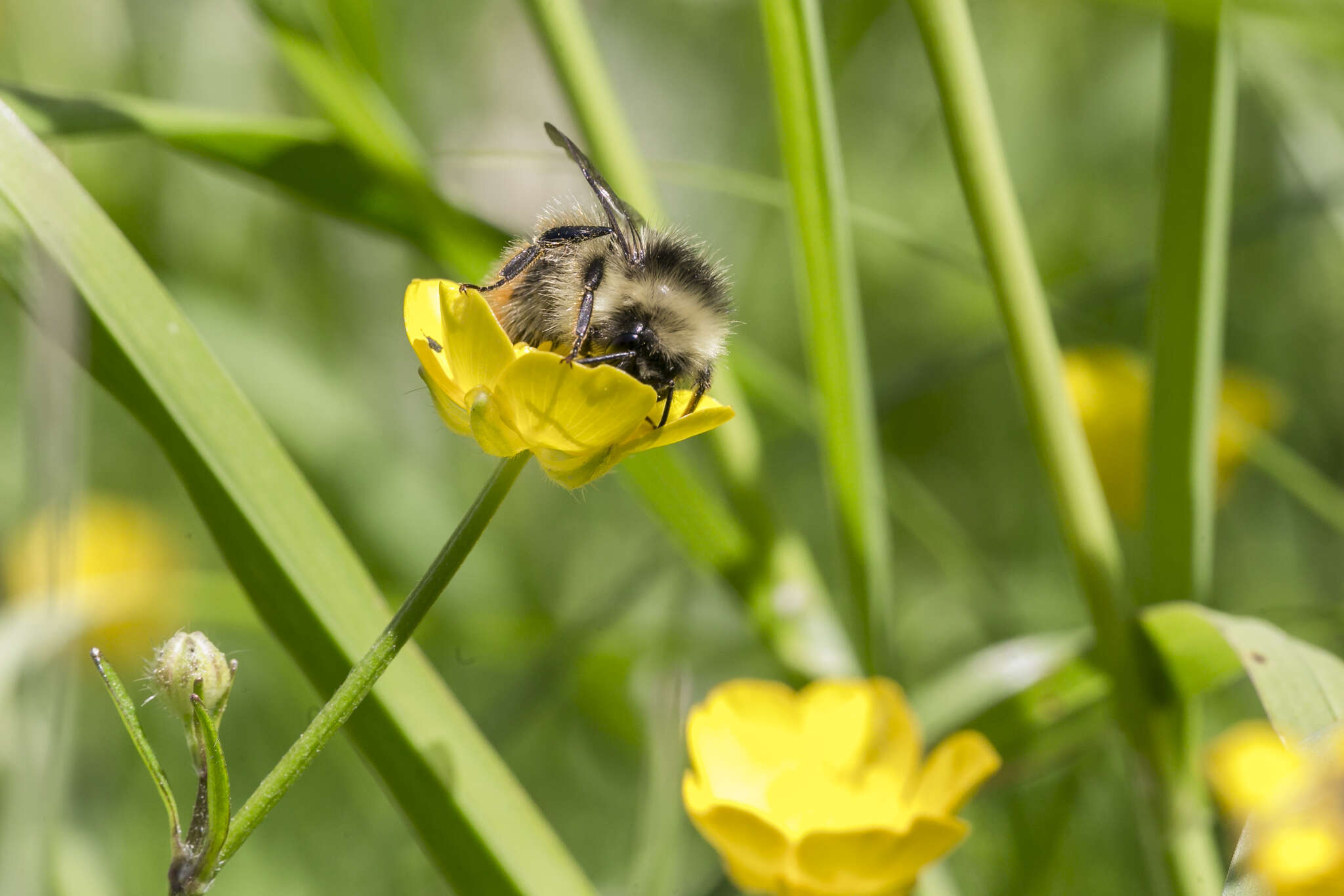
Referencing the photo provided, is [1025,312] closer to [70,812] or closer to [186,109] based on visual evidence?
[186,109]

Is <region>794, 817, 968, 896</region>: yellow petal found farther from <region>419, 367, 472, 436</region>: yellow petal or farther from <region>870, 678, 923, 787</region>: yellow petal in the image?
<region>419, 367, 472, 436</region>: yellow petal

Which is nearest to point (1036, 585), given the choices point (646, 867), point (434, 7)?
point (646, 867)

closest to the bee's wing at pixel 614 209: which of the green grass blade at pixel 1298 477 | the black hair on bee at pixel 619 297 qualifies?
the black hair on bee at pixel 619 297

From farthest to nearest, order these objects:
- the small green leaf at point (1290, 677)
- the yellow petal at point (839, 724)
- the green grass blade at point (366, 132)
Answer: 1. the green grass blade at point (366, 132)
2. the yellow petal at point (839, 724)
3. the small green leaf at point (1290, 677)

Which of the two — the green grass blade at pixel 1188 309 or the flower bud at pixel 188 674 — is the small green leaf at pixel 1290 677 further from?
the flower bud at pixel 188 674

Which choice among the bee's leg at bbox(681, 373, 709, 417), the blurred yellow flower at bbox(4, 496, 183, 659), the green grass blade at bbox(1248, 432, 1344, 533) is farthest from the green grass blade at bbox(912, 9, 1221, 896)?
the blurred yellow flower at bbox(4, 496, 183, 659)

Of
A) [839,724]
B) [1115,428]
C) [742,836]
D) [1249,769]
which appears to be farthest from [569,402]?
[1115,428]

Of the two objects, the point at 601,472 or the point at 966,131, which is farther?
the point at 966,131
